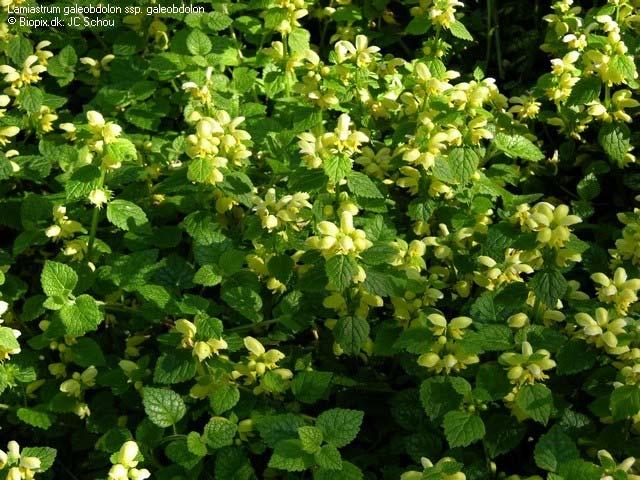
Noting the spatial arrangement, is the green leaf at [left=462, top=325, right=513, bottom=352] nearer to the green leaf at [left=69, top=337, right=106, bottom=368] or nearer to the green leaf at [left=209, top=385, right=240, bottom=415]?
the green leaf at [left=209, top=385, right=240, bottom=415]

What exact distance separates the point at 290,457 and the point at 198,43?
1667 millimetres

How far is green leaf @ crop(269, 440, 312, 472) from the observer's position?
82.0 inches

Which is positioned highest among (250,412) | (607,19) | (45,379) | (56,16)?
(607,19)

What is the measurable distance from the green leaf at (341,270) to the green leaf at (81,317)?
66cm

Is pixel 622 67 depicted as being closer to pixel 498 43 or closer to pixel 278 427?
pixel 498 43

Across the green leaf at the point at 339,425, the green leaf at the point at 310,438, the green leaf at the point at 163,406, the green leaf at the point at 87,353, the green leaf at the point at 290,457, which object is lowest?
the green leaf at the point at 87,353

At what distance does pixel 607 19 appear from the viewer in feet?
9.27

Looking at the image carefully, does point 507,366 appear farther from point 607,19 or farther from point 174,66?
point 174,66

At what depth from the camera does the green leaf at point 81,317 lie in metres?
2.39

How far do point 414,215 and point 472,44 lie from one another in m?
1.56

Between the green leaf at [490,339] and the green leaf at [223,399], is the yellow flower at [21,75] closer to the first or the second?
the green leaf at [223,399]

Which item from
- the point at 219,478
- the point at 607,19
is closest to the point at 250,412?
the point at 219,478

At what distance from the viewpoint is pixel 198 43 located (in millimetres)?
3201

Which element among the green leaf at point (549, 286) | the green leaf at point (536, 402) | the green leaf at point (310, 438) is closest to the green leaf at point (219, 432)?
the green leaf at point (310, 438)
